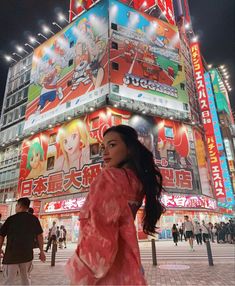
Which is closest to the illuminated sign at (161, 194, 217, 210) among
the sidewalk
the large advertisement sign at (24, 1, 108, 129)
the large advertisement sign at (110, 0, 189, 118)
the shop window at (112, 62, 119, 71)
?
the large advertisement sign at (110, 0, 189, 118)

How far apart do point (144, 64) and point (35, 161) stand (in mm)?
16758

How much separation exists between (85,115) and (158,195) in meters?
23.0

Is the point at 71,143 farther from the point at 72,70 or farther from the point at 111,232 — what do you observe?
the point at 111,232

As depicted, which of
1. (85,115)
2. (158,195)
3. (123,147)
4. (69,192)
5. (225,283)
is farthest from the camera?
(85,115)

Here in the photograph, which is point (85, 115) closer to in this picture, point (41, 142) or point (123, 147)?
point (41, 142)

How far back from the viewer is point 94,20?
91.5 ft

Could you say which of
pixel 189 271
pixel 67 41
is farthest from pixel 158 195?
pixel 67 41

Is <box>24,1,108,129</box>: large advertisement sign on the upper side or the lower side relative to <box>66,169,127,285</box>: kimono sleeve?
upper

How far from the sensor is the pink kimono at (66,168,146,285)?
1.03 metres

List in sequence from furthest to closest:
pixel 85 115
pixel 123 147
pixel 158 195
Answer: pixel 85 115, pixel 158 195, pixel 123 147

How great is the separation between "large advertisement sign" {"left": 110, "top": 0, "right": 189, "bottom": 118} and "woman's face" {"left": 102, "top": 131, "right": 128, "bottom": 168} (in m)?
21.7

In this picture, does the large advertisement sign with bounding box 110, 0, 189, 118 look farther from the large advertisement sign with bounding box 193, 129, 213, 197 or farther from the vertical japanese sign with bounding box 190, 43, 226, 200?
the vertical japanese sign with bounding box 190, 43, 226, 200

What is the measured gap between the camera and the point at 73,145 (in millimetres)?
24125

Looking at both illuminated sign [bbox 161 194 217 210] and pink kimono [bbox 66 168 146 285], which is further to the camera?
illuminated sign [bbox 161 194 217 210]
